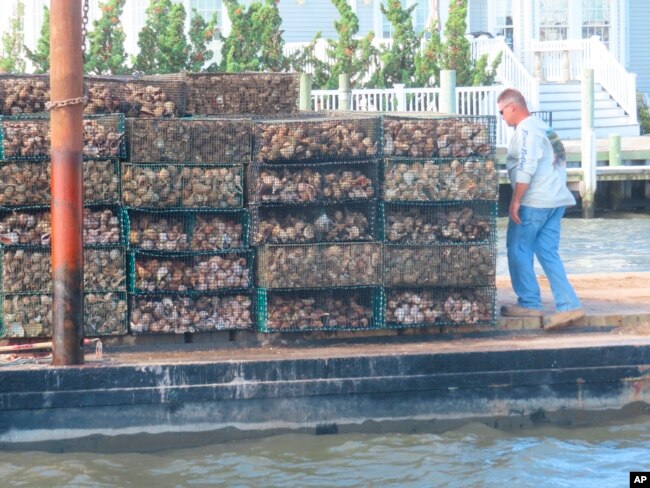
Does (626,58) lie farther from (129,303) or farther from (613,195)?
(129,303)

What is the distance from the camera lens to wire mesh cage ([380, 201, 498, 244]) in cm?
909

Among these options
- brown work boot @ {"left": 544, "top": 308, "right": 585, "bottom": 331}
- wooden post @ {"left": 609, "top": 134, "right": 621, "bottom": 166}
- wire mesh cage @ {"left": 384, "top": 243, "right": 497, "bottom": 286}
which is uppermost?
wooden post @ {"left": 609, "top": 134, "right": 621, "bottom": 166}

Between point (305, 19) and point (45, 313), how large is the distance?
24932 mm

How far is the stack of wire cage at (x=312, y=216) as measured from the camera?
8906mm

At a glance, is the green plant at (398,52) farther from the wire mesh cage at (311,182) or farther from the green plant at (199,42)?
the wire mesh cage at (311,182)

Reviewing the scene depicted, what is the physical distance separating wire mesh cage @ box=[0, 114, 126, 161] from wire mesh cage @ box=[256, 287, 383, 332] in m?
1.54

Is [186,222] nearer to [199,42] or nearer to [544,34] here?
[199,42]

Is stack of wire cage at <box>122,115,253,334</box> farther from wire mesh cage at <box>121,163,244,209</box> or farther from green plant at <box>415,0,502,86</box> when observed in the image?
green plant at <box>415,0,502,86</box>

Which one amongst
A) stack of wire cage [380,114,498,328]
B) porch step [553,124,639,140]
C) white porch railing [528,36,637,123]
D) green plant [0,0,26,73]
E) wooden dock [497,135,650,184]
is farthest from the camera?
white porch railing [528,36,637,123]

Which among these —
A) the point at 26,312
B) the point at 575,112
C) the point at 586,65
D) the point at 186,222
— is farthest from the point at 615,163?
the point at 26,312

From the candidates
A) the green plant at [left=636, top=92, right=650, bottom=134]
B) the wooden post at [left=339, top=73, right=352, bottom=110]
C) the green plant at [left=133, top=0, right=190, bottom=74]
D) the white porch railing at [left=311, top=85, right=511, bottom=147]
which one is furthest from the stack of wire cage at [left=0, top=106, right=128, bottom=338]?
the green plant at [left=636, top=92, right=650, bottom=134]

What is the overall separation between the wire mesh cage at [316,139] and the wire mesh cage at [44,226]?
1.16m

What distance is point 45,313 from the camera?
8.83 m

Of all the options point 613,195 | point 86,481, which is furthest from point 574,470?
point 613,195
